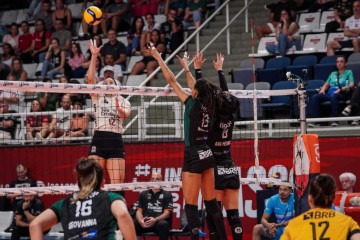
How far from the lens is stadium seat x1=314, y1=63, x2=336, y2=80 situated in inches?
727

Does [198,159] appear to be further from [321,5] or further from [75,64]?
[75,64]

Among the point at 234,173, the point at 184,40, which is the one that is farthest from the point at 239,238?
the point at 184,40

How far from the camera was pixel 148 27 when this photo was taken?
22453 mm

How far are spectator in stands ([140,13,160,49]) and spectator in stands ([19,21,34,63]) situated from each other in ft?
11.9

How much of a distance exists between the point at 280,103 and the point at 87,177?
33.9ft

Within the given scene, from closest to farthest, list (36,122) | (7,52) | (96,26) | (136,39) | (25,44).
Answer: (36,122), (136,39), (96,26), (7,52), (25,44)

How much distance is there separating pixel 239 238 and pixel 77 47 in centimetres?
1199

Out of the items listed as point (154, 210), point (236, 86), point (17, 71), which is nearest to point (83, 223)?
point (154, 210)

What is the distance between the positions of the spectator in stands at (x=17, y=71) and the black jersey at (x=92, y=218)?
1541 centimetres

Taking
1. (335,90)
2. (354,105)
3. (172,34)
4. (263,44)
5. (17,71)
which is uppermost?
(172,34)

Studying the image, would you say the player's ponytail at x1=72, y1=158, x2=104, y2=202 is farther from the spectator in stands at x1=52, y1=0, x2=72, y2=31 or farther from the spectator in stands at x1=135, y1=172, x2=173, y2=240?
the spectator in stands at x1=52, y1=0, x2=72, y2=31

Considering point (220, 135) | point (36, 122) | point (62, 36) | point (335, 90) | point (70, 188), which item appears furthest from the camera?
point (62, 36)

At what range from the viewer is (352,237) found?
757 centimetres

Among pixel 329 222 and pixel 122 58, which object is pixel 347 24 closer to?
pixel 122 58
